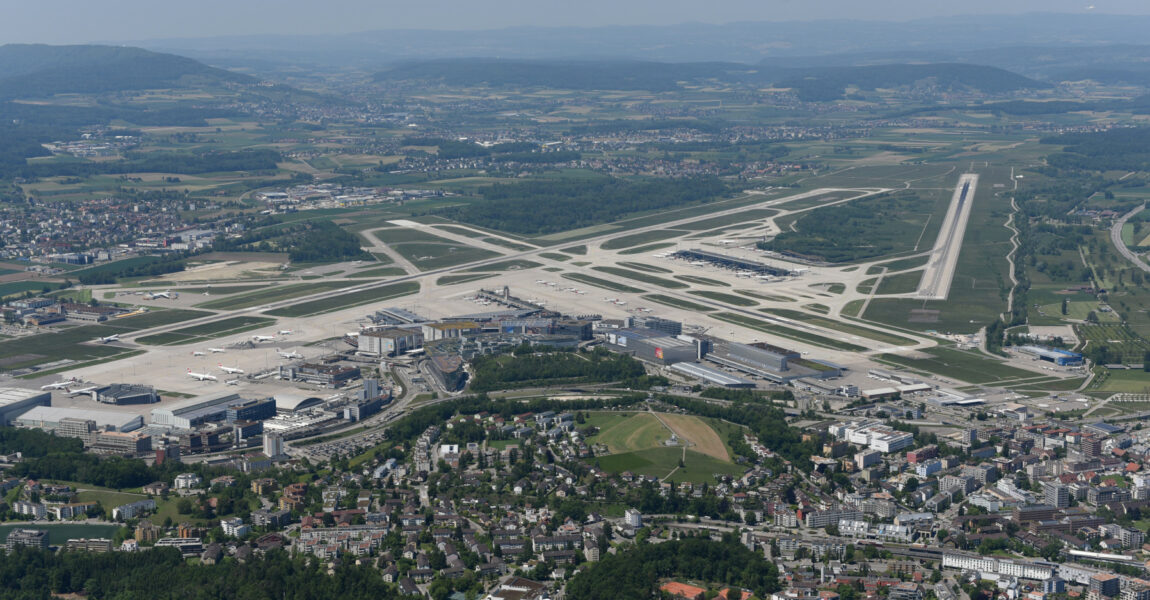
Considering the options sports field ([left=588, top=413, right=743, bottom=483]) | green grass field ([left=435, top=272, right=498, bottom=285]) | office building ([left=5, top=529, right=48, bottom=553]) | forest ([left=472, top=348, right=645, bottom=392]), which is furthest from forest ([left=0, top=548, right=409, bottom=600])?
green grass field ([left=435, top=272, right=498, bottom=285])

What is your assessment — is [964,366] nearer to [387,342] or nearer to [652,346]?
[652,346]

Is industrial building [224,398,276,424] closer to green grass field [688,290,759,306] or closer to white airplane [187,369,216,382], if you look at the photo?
white airplane [187,369,216,382]

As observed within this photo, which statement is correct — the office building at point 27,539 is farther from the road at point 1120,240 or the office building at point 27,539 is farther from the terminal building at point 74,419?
the road at point 1120,240

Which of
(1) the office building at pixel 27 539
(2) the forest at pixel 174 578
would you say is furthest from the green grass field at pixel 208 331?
(2) the forest at pixel 174 578

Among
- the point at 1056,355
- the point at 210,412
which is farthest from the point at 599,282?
the point at 210,412

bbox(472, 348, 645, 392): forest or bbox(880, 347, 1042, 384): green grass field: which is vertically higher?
bbox(880, 347, 1042, 384): green grass field
